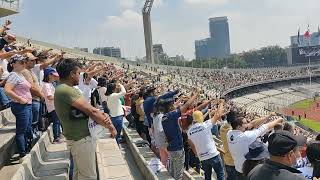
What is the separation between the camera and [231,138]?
6.97 m

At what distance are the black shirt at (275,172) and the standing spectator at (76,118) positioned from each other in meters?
1.91

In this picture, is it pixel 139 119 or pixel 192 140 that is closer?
pixel 192 140

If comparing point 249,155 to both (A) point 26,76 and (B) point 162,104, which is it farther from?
(A) point 26,76

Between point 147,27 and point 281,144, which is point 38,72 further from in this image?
point 147,27

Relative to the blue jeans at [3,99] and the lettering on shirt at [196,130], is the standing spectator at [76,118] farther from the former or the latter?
the blue jeans at [3,99]

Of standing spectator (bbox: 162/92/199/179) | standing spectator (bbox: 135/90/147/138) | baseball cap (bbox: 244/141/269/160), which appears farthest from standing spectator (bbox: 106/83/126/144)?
baseball cap (bbox: 244/141/269/160)

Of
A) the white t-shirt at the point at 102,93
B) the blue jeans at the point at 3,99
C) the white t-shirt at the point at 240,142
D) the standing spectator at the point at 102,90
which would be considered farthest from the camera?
the white t-shirt at the point at 102,93

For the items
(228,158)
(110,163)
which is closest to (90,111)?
(110,163)

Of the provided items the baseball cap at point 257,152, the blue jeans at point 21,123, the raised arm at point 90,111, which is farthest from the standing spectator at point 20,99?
the baseball cap at point 257,152

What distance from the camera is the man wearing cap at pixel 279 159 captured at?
3.61 meters

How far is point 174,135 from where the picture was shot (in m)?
8.11

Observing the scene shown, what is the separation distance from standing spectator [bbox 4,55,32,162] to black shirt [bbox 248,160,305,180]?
13.8ft

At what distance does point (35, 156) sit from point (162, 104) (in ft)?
7.92

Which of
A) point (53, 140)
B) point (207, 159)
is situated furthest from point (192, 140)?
point (53, 140)
